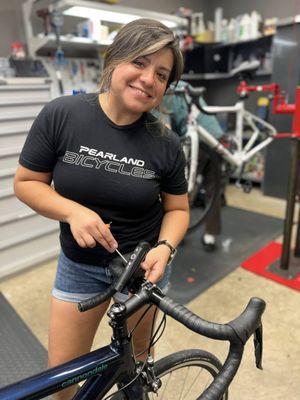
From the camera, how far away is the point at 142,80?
731mm

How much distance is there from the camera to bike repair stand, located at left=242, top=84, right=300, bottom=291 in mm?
1935

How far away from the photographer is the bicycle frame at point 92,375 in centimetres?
57

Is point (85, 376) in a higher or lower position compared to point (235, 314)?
higher

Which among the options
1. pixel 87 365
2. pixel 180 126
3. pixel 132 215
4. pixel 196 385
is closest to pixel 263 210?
pixel 180 126

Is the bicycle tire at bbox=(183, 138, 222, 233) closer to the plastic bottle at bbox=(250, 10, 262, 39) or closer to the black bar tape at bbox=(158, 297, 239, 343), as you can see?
A: the black bar tape at bbox=(158, 297, 239, 343)

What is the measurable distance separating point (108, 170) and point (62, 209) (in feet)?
0.48

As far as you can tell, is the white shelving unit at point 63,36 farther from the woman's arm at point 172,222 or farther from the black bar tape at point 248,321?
the black bar tape at point 248,321

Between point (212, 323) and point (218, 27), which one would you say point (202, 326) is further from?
point (218, 27)

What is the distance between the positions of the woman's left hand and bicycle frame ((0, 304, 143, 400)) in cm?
13

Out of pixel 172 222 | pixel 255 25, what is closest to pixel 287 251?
pixel 172 222

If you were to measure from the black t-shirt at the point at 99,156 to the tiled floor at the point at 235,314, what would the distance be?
1.04m

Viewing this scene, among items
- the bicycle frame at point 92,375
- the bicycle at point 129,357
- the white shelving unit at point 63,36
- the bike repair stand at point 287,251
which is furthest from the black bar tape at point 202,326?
the white shelving unit at point 63,36

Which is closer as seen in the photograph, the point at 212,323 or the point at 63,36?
the point at 212,323

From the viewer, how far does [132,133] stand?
82cm
